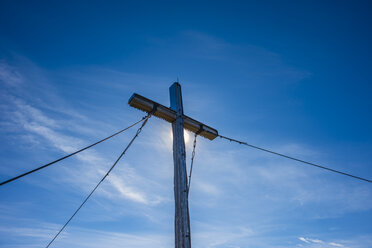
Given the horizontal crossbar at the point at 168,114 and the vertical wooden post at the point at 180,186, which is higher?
the horizontal crossbar at the point at 168,114

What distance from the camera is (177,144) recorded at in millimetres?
4680

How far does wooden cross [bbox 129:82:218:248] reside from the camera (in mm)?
3871

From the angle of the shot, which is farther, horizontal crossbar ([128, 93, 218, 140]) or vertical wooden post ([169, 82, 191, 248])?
horizontal crossbar ([128, 93, 218, 140])

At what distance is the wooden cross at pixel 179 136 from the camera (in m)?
3.87

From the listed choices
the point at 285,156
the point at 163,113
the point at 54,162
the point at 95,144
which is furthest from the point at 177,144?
the point at 285,156

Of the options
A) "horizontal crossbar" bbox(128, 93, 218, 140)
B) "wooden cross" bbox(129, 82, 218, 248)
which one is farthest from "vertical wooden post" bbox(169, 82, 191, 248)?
"horizontal crossbar" bbox(128, 93, 218, 140)

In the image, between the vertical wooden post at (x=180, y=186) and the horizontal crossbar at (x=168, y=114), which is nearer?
the vertical wooden post at (x=180, y=186)

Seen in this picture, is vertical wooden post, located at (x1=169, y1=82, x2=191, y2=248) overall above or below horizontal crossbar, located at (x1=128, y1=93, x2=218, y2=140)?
below

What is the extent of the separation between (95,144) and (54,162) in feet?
2.77

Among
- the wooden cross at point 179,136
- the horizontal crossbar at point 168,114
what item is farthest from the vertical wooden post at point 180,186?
the horizontal crossbar at point 168,114

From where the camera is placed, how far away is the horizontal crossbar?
469 cm

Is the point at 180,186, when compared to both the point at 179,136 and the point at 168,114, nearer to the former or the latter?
the point at 179,136

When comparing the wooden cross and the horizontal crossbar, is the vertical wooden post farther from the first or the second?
the horizontal crossbar

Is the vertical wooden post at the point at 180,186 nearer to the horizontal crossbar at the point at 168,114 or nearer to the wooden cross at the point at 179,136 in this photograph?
the wooden cross at the point at 179,136
